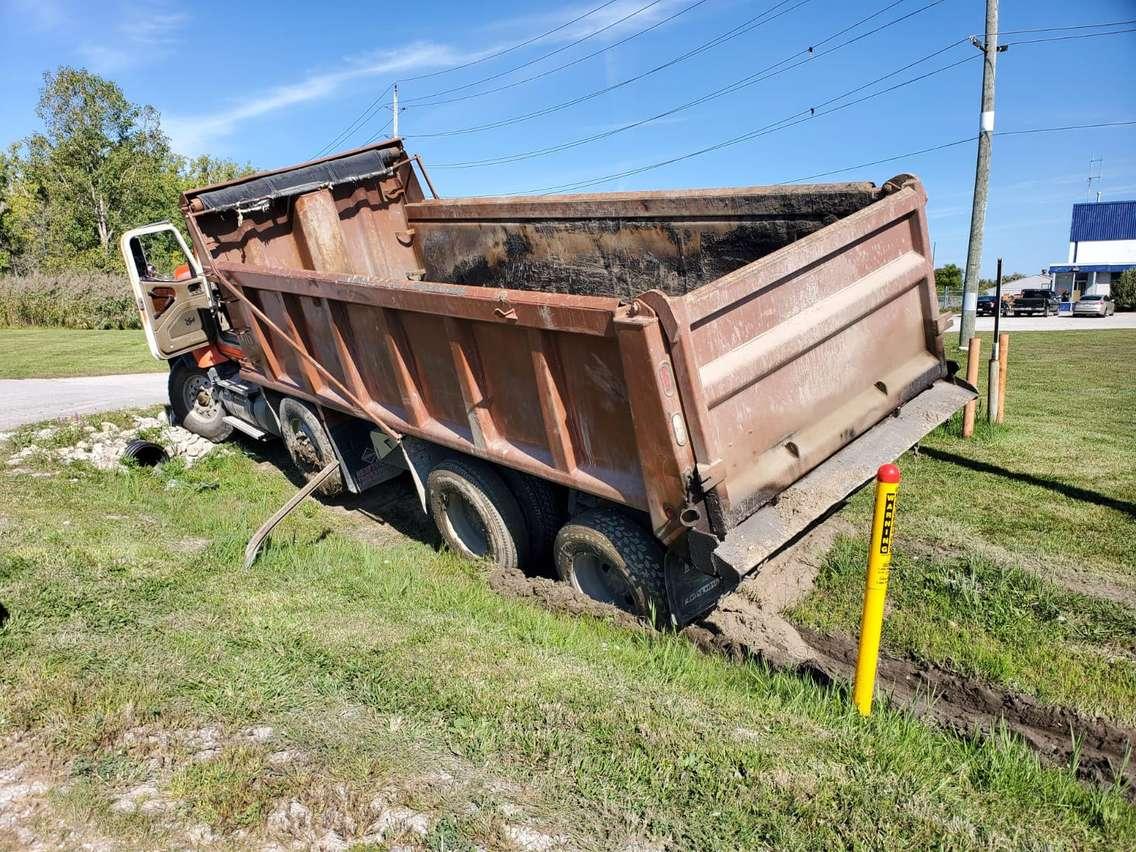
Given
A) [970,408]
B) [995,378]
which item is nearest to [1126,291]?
[995,378]

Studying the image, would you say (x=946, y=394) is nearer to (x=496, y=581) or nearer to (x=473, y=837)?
(x=496, y=581)

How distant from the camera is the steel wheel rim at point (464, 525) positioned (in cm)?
574

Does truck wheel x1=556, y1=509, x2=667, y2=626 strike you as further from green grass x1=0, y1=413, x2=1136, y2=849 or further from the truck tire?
the truck tire

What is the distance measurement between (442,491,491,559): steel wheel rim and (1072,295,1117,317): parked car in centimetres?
3901

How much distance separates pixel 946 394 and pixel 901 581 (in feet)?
3.82

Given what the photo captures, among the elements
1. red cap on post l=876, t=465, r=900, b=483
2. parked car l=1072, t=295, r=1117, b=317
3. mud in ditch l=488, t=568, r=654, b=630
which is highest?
red cap on post l=876, t=465, r=900, b=483

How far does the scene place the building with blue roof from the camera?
48562 millimetres

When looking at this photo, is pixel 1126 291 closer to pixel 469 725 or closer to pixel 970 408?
pixel 970 408

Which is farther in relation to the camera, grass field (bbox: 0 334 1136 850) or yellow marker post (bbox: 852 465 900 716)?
yellow marker post (bbox: 852 465 900 716)

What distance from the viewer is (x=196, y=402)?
30.4 feet

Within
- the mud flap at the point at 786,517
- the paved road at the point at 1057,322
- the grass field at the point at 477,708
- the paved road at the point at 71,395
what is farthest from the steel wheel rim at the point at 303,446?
the paved road at the point at 1057,322

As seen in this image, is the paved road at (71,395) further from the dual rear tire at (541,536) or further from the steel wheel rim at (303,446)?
the dual rear tire at (541,536)

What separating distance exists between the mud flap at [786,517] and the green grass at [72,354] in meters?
12.3

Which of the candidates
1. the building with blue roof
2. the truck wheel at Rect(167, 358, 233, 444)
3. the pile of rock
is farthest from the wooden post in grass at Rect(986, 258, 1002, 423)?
the building with blue roof
